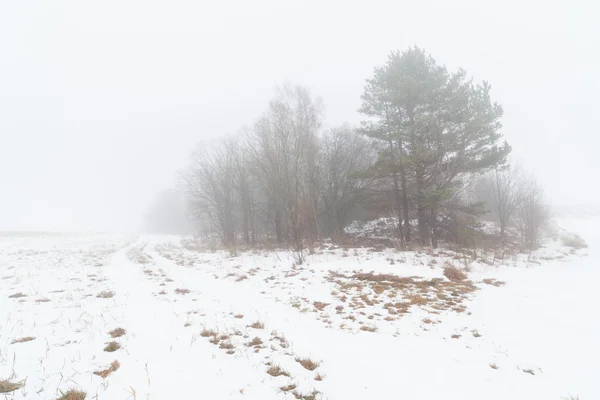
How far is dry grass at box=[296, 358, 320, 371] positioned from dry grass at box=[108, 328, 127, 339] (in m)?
3.37

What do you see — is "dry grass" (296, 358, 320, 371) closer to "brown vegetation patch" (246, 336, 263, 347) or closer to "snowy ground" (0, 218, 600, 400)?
"snowy ground" (0, 218, 600, 400)

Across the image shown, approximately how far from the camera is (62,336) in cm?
474

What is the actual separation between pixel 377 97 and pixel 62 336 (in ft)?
58.3

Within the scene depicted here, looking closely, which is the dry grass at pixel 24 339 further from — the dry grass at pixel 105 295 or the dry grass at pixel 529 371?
the dry grass at pixel 529 371

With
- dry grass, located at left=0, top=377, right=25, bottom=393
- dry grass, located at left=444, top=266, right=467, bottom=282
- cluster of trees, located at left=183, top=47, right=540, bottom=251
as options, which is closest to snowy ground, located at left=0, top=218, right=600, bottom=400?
dry grass, located at left=0, top=377, right=25, bottom=393

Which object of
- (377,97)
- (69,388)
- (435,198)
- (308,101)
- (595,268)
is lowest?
(595,268)

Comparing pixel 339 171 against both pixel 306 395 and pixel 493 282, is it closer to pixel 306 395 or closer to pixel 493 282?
Result: pixel 493 282

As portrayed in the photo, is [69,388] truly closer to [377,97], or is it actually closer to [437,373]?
[437,373]

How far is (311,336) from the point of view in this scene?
5133mm

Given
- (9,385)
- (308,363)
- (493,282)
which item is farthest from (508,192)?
(9,385)

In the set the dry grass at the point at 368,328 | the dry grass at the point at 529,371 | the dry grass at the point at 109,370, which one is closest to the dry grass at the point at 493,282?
the dry grass at the point at 529,371

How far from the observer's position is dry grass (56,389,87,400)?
307 cm

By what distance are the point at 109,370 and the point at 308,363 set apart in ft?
9.34

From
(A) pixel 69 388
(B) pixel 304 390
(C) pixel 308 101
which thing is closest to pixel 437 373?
(B) pixel 304 390
